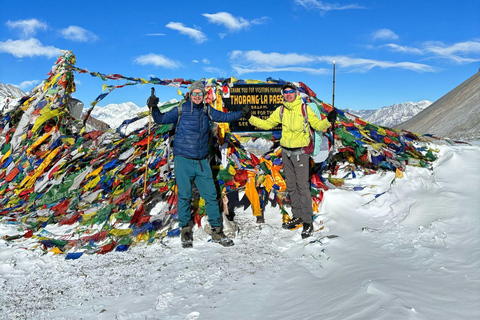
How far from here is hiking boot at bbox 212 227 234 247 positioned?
531 centimetres

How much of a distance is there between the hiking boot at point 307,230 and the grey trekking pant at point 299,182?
0.06 metres

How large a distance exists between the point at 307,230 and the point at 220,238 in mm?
1365

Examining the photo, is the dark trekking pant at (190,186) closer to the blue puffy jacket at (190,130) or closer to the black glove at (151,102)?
the blue puffy jacket at (190,130)

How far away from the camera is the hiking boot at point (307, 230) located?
5480 millimetres

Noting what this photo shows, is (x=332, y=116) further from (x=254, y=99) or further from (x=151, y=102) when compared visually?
(x=151, y=102)

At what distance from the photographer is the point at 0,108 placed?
11508mm

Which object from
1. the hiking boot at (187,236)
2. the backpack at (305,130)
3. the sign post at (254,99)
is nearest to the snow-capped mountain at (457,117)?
the sign post at (254,99)

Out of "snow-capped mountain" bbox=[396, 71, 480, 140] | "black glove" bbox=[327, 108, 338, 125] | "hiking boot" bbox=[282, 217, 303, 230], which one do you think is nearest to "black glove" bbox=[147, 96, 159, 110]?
"black glove" bbox=[327, 108, 338, 125]

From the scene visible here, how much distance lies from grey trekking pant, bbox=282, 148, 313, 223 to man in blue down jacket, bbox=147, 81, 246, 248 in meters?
1.28

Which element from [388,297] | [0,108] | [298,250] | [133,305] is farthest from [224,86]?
[0,108]

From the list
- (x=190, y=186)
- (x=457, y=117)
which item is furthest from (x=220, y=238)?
(x=457, y=117)

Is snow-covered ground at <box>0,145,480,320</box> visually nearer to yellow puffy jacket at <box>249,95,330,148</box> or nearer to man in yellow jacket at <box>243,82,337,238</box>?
man in yellow jacket at <box>243,82,337,238</box>

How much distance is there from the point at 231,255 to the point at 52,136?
7.21 metres

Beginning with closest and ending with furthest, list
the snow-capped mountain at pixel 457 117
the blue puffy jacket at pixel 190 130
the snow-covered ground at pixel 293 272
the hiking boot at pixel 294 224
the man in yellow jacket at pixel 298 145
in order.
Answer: the snow-covered ground at pixel 293 272, the blue puffy jacket at pixel 190 130, the man in yellow jacket at pixel 298 145, the hiking boot at pixel 294 224, the snow-capped mountain at pixel 457 117
